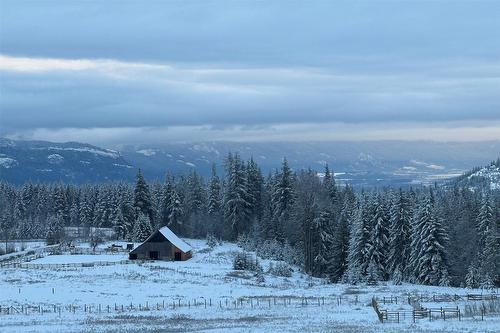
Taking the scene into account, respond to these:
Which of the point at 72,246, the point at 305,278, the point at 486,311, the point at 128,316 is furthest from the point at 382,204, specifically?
the point at 72,246

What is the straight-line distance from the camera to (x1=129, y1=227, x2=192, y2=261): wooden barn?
101750 millimetres

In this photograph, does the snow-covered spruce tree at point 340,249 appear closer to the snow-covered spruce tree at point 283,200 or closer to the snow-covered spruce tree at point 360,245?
the snow-covered spruce tree at point 360,245

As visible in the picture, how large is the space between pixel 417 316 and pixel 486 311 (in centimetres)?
659

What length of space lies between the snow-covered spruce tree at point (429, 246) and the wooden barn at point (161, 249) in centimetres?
3486

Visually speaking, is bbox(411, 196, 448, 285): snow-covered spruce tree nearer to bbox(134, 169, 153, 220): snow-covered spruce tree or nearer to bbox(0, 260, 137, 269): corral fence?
bbox(0, 260, 137, 269): corral fence

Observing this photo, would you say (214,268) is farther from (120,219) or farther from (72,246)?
(120,219)

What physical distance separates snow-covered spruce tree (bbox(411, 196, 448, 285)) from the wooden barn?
34864 millimetres

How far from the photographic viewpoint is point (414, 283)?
85.4 m

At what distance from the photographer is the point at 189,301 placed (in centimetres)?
6456

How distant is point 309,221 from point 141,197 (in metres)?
42.0

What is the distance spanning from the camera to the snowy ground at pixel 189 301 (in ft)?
167

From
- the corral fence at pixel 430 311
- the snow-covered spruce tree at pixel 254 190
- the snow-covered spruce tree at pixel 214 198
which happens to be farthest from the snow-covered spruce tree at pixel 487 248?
the snow-covered spruce tree at pixel 214 198

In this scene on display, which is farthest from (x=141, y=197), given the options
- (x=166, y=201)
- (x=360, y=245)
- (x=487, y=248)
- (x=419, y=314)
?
(x=419, y=314)

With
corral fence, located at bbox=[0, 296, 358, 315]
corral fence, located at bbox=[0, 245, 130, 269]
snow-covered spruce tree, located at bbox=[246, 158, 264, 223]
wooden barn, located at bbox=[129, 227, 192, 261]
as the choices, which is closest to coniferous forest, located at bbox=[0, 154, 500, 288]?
snow-covered spruce tree, located at bbox=[246, 158, 264, 223]
